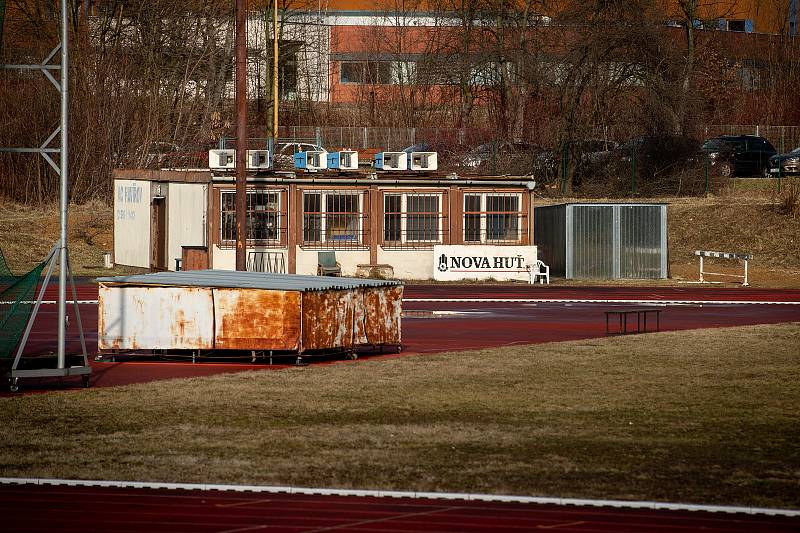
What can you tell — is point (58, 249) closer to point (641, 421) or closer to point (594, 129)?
point (641, 421)

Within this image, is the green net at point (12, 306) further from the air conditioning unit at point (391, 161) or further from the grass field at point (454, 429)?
the air conditioning unit at point (391, 161)

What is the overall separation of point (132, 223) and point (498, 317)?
19.0m

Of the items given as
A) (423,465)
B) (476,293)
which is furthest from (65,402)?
(476,293)

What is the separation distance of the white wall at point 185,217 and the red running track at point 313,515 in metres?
30.7

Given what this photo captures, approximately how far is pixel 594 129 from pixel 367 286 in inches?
1645

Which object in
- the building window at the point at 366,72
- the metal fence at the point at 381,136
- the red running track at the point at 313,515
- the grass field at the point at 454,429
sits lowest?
the red running track at the point at 313,515

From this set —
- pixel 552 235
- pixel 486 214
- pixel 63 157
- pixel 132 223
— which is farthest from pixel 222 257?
pixel 63 157

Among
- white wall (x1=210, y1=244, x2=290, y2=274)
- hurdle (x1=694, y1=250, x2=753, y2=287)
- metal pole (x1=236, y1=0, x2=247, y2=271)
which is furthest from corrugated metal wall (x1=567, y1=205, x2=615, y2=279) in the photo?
metal pole (x1=236, y1=0, x2=247, y2=271)

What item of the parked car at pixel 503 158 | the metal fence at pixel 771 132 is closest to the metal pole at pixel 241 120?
the parked car at pixel 503 158

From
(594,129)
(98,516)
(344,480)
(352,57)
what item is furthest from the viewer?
(352,57)

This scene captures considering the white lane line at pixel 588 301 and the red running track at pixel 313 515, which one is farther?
the white lane line at pixel 588 301

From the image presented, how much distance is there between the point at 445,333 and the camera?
26.5 metres

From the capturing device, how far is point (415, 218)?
43.8 meters

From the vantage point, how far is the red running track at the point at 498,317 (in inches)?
832
